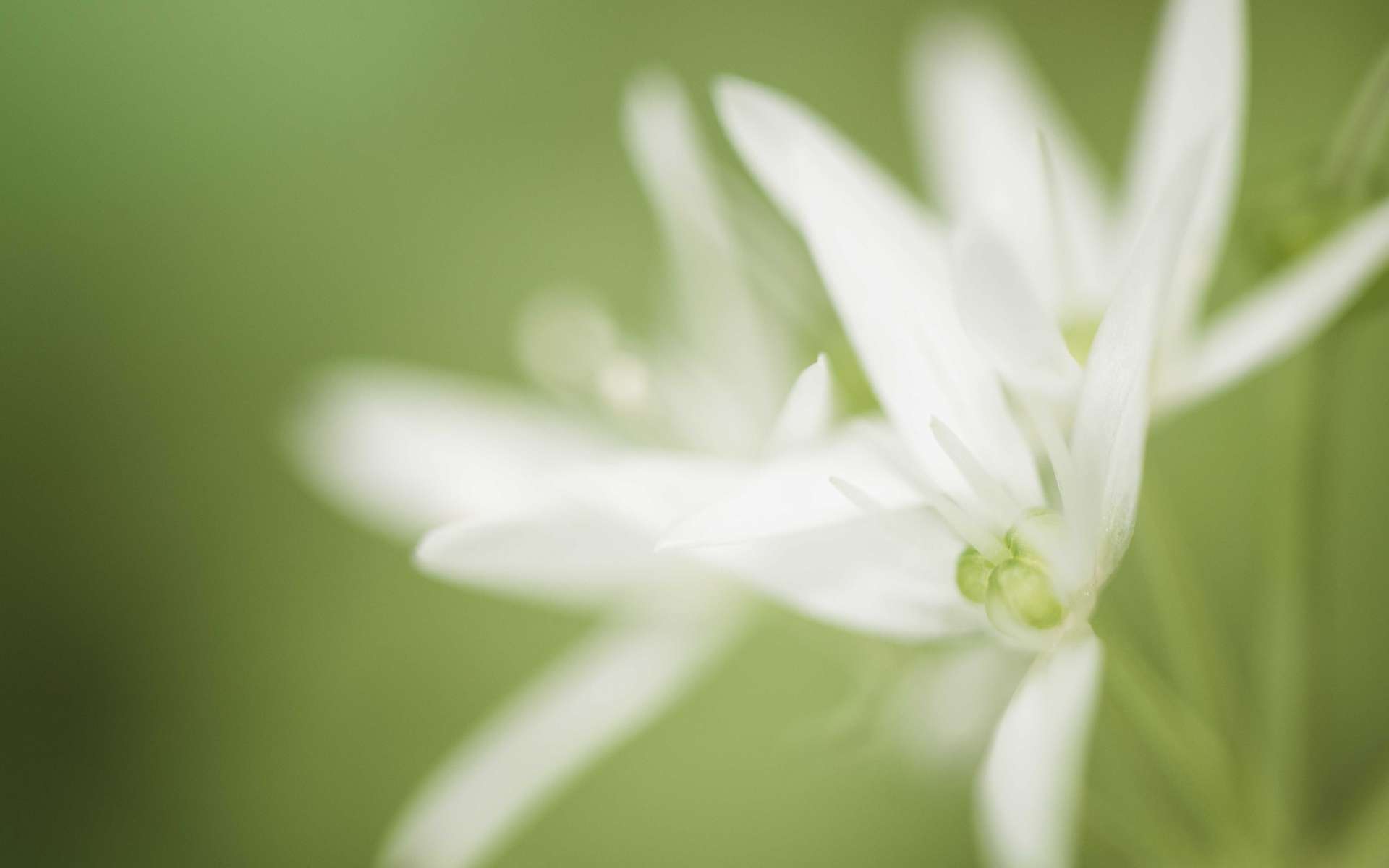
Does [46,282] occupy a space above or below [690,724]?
above

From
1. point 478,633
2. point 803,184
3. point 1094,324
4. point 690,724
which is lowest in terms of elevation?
point 690,724

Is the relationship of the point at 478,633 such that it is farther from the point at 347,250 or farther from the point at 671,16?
the point at 671,16

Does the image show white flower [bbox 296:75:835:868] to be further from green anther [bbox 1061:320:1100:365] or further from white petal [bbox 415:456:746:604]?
green anther [bbox 1061:320:1100:365]

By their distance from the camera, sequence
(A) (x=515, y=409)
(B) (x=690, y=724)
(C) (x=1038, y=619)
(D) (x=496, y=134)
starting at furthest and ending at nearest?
(D) (x=496, y=134) → (B) (x=690, y=724) → (A) (x=515, y=409) → (C) (x=1038, y=619)

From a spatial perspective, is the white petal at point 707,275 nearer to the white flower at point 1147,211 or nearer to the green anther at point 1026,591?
the white flower at point 1147,211

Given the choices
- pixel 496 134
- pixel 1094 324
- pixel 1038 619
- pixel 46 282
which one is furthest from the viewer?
pixel 496 134

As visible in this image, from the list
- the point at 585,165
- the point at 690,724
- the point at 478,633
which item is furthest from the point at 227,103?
the point at 690,724

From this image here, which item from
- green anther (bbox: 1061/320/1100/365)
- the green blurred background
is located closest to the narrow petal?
green anther (bbox: 1061/320/1100/365)

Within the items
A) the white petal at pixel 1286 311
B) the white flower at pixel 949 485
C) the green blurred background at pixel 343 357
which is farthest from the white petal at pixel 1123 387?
the green blurred background at pixel 343 357
